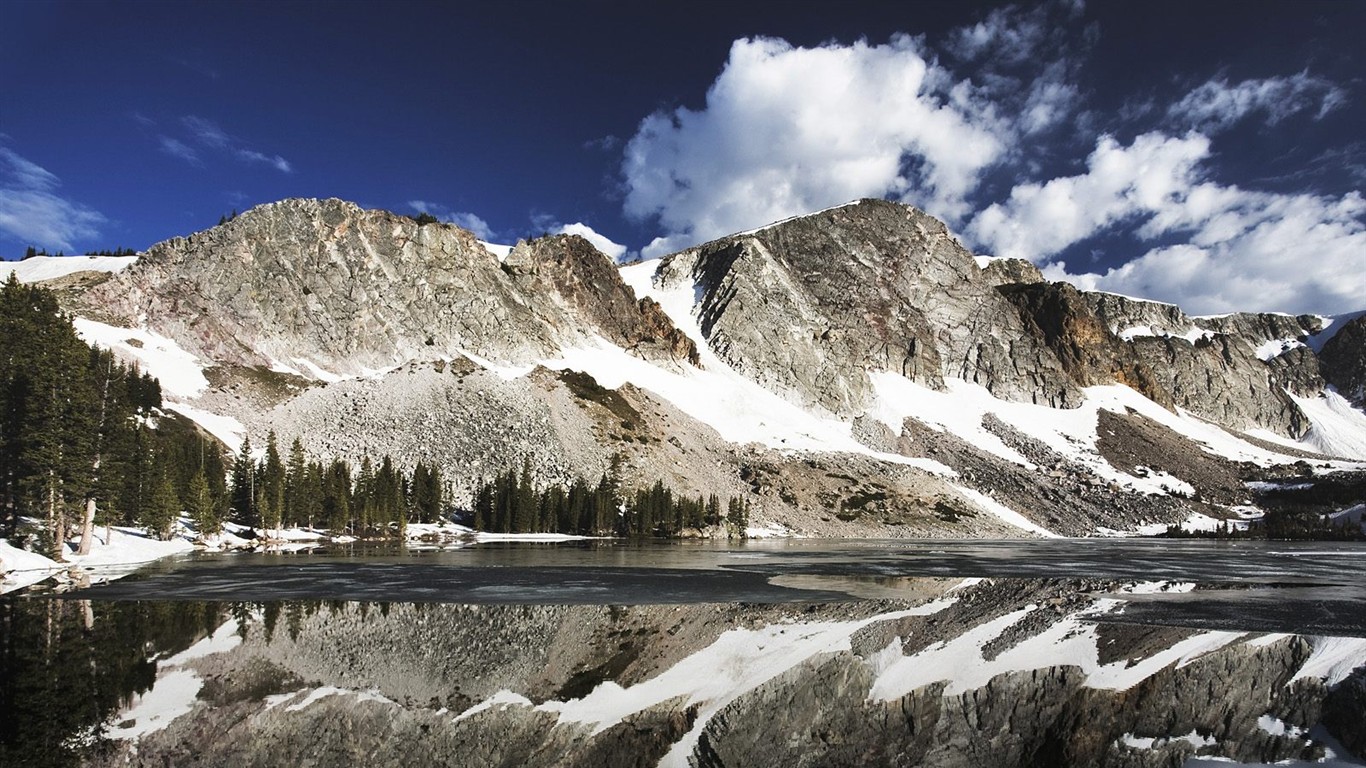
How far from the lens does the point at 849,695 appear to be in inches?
581

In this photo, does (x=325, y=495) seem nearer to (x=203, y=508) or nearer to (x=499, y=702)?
(x=203, y=508)

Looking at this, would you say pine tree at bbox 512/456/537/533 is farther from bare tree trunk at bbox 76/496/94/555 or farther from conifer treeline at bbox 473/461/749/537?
bare tree trunk at bbox 76/496/94/555

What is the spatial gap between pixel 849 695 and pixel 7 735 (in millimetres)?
14299

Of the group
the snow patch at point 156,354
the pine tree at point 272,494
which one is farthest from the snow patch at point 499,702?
the snow patch at point 156,354

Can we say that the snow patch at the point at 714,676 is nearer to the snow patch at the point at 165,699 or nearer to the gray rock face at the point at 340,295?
the snow patch at the point at 165,699

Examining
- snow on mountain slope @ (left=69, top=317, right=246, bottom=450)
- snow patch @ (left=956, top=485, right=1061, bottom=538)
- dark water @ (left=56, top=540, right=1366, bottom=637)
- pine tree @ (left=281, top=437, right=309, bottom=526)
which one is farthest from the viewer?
snow patch @ (left=956, top=485, right=1061, bottom=538)

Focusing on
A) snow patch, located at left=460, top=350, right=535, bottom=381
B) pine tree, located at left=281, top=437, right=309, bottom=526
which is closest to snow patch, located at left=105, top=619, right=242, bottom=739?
pine tree, located at left=281, top=437, right=309, bottom=526

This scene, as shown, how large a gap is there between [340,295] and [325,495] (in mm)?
59740

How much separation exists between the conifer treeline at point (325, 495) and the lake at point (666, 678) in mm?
50146

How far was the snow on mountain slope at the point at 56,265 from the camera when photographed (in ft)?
566

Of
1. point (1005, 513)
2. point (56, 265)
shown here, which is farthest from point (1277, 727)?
A: point (56, 265)

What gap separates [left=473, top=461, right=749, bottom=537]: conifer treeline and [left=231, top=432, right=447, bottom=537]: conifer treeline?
8.18m

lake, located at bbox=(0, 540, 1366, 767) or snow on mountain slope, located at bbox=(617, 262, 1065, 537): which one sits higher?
snow on mountain slope, located at bbox=(617, 262, 1065, 537)

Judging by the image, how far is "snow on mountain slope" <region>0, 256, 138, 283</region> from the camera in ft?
566
